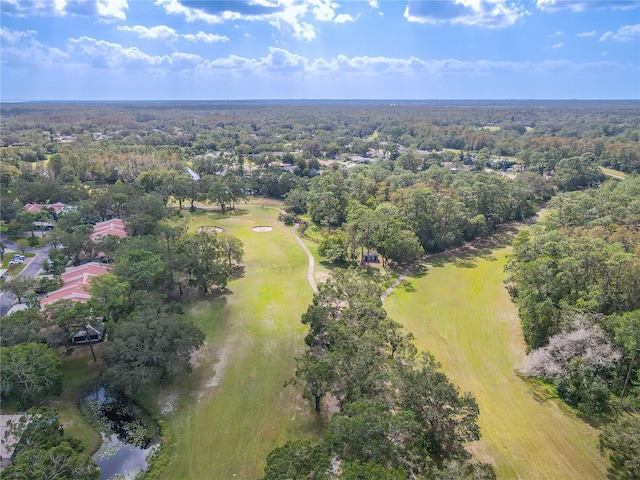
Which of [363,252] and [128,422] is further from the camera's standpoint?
[363,252]

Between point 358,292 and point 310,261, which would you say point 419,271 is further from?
point 358,292

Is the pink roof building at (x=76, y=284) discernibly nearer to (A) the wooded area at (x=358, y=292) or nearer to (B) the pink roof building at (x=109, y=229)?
(A) the wooded area at (x=358, y=292)

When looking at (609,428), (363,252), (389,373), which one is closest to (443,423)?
(389,373)

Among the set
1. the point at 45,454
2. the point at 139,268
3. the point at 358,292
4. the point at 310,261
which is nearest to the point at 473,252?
the point at 310,261

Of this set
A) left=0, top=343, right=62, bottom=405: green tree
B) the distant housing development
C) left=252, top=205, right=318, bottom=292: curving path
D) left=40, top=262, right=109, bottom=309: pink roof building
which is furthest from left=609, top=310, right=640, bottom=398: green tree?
the distant housing development

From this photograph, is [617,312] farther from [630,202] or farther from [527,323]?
[630,202]

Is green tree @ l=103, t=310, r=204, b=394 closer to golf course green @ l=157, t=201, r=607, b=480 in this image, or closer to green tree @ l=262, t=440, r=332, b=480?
golf course green @ l=157, t=201, r=607, b=480
